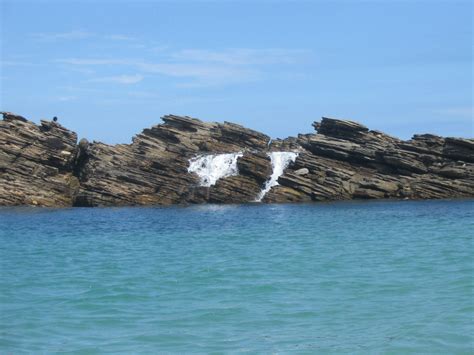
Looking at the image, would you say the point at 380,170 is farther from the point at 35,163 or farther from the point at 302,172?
the point at 35,163

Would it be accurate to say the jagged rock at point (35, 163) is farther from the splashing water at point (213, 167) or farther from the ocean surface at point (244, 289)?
the ocean surface at point (244, 289)

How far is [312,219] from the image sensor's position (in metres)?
45.5

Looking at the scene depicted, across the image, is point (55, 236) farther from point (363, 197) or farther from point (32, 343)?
point (363, 197)

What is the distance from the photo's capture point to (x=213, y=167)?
68.6 metres

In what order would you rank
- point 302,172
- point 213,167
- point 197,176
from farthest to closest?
1. point 213,167
2. point 197,176
3. point 302,172

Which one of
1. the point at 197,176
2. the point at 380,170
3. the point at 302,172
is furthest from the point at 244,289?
the point at 197,176

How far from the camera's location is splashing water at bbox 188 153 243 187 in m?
68.1

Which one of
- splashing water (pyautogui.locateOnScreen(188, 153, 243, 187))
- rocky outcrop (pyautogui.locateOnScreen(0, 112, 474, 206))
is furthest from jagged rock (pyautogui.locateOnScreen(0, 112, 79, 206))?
splashing water (pyautogui.locateOnScreen(188, 153, 243, 187))

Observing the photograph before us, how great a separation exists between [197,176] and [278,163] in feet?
26.7

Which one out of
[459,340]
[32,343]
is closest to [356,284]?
[459,340]

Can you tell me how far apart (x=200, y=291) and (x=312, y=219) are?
25.8m

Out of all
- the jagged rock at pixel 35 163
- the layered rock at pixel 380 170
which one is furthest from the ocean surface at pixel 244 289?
the jagged rock at pixel 35 163

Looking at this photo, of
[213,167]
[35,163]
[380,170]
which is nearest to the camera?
[380,170]

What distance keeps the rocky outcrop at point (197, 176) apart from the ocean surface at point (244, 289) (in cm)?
2166
